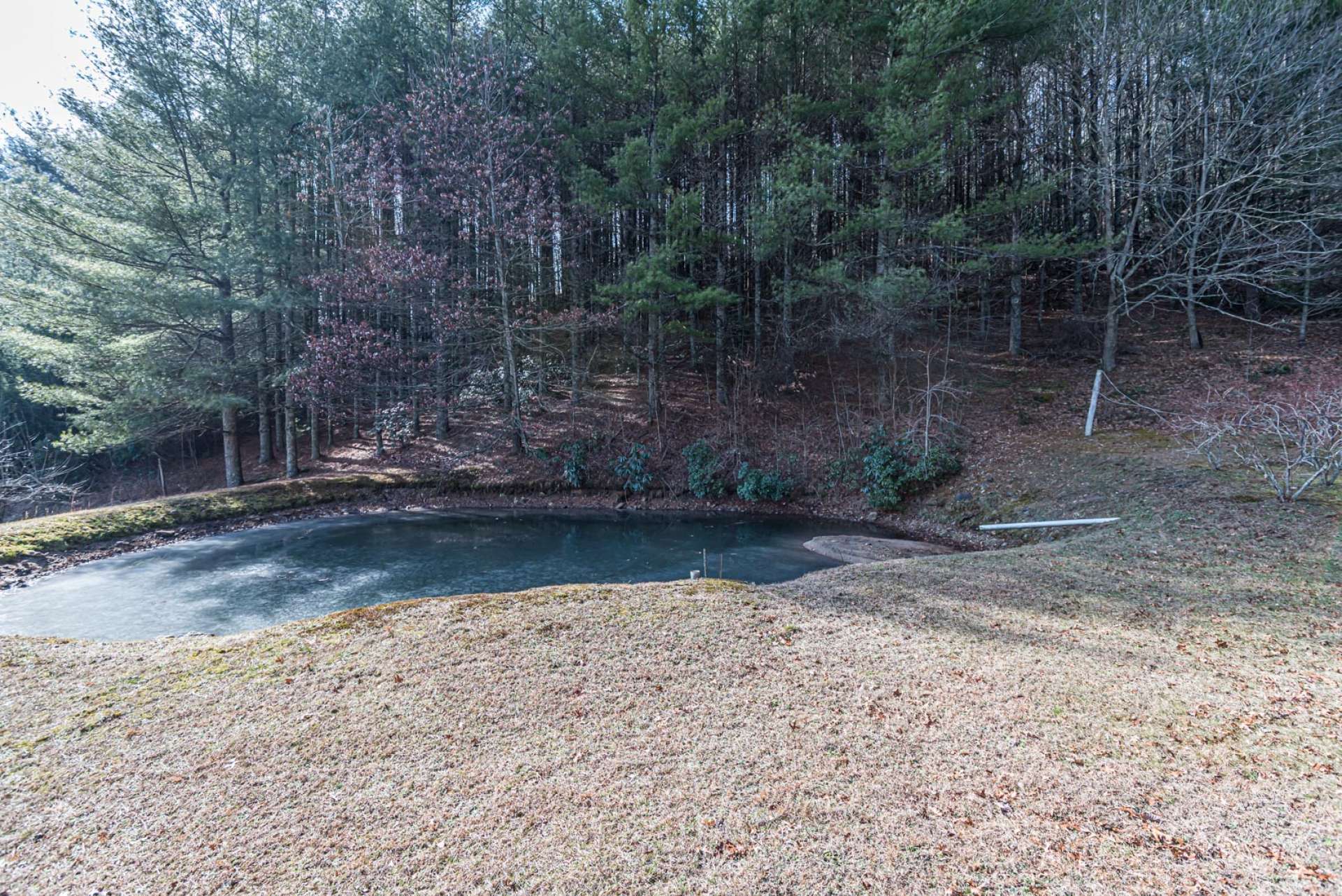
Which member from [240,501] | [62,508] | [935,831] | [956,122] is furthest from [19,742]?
[62,508]

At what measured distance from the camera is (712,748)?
3.21m

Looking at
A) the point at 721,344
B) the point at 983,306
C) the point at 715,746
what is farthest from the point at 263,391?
the point at 983,306

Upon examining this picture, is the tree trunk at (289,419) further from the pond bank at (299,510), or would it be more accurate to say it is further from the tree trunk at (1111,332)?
the tree trunk at (1111,332)

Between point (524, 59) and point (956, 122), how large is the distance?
34.9 ft

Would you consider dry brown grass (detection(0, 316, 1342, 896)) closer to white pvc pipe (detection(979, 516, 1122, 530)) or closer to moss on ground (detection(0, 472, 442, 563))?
white pvc pipe (detection(979, 516, 1122, 530))

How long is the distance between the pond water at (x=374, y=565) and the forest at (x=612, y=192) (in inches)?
147

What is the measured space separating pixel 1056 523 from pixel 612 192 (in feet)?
36.4

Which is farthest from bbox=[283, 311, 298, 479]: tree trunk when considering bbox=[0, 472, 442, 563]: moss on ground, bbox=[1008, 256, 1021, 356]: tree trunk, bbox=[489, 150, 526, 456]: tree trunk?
bbox=[1008, 256, 1021, 356]: tree trunk

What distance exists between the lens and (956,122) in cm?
1291

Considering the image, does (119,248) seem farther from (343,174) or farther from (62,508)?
(62,508)

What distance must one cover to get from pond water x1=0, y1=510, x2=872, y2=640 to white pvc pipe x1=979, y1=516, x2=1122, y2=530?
225 centimetres

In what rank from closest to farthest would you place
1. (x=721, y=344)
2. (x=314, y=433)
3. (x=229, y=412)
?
1. (x=229, y=412)
2. (x=721, y=344)
3. (x=314, y=433)

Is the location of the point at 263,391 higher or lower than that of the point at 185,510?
higher

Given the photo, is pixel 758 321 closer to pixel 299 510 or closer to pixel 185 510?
pixel 299 510
